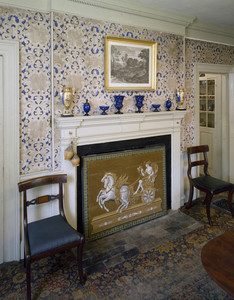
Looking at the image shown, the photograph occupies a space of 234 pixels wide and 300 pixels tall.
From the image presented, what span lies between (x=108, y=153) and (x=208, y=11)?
7.43 feet

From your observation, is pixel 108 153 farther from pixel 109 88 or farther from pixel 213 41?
pixel 213 41

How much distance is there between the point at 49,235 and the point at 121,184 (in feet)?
3.85

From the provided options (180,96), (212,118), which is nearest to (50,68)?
(180,96)

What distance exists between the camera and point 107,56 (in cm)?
278

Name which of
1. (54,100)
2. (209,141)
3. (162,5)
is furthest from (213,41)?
(54,100)

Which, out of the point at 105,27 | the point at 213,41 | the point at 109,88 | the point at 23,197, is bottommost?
the point at 23,197

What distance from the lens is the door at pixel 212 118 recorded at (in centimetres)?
459

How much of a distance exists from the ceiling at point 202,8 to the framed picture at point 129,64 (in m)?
0.44

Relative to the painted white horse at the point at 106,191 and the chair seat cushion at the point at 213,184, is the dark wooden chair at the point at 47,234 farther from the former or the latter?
the chair seat cushion at the point at 213,184

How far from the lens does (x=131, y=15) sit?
2.90m

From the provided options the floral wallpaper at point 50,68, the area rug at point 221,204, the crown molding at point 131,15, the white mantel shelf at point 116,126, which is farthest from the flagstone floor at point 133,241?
the crown molding at point 131,15

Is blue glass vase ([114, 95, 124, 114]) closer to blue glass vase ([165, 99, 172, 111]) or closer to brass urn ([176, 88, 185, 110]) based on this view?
blue glass vase ([165, 99, 172, 111])

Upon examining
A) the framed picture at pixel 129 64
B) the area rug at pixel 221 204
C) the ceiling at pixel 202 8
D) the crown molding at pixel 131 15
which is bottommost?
the area rug at pixel 221 204

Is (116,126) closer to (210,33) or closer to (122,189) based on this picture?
(122,189)
